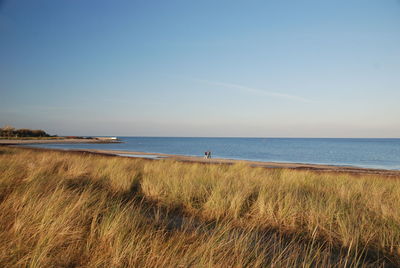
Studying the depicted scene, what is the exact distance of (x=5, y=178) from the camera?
5.12 meters

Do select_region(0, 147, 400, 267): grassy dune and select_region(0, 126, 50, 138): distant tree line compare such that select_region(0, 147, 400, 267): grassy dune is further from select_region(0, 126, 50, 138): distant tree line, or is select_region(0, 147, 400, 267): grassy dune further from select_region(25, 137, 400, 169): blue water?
select_region(0, 126, 50, 138): distant tree line

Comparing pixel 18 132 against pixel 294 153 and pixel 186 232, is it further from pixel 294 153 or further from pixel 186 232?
pixel 186 232

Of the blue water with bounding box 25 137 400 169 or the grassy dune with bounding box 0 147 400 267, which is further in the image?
the blue water with bounding box 25 137 400 169

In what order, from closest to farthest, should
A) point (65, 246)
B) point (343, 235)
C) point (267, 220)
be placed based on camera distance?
point (65, 246)
point (343, 235)
point (267, 220)

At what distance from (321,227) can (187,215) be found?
7.27 ft

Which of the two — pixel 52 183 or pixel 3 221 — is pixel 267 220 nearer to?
pixel 3 221

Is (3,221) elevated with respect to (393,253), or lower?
elevated

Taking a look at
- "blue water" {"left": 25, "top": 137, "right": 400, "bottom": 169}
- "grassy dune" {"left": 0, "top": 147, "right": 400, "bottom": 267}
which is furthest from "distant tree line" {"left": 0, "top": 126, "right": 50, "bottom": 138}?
"grassy dune" {"left": 0, "top": 147, "right": 400, "bottom": 267}

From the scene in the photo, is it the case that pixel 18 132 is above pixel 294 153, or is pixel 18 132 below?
above

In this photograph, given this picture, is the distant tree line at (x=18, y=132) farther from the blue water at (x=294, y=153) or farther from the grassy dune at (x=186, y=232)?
the grassy dune at (x=186, y=232)

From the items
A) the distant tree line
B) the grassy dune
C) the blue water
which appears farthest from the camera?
the distant tree line

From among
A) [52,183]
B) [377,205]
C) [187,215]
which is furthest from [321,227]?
[52,183]

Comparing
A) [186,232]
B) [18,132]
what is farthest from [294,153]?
[18,132]

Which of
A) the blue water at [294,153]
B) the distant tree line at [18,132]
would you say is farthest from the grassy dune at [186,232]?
the distant tree line at [18,132]
